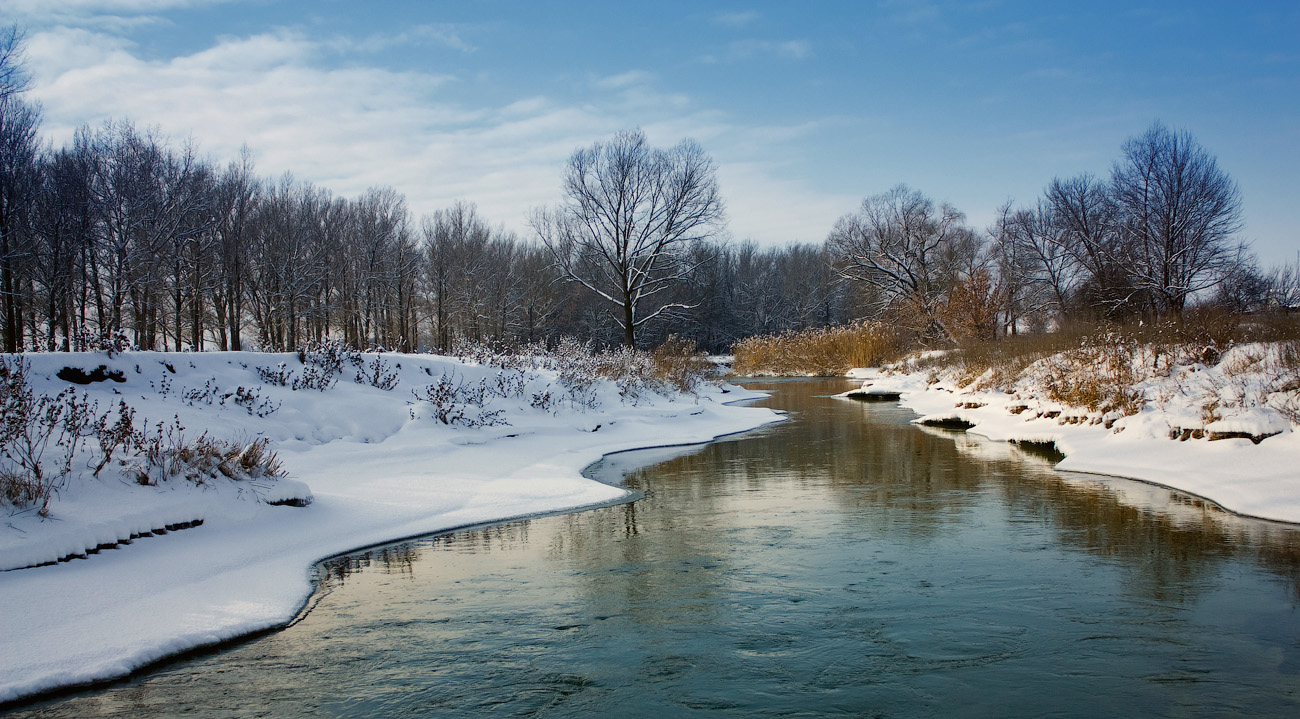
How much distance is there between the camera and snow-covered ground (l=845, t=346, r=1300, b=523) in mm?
9672

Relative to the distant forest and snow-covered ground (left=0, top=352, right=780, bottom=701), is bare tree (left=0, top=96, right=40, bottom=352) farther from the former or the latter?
snow-covered ground (left=0, top=352, right=780, bottom=701)

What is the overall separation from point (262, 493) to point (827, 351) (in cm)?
3893

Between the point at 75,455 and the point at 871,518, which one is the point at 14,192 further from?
the point at 871,518

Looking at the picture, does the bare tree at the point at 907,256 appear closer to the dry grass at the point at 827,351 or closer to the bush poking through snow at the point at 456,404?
the dry grass at the point at 827,351

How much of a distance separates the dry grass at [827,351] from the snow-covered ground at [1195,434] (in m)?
24.4

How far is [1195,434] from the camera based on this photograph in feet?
39.1

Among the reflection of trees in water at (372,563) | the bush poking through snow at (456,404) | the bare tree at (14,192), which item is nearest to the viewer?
the reflection of trees in water at (372,563)

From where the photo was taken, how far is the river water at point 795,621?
178 inches

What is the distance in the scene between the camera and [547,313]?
52.0m

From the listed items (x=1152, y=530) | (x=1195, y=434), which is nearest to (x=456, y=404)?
(x=1152, y=530)

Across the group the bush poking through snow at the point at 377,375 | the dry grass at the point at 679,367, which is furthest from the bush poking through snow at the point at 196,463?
the dry grass at the point at 679,367

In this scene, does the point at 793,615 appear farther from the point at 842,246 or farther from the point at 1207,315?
the point at 842,246

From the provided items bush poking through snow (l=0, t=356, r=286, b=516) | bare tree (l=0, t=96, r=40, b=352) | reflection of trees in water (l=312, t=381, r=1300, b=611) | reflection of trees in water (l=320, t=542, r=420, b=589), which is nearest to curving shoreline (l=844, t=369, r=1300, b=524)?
reflection of trees in water (l=312, t=381, r=1300, b=611)

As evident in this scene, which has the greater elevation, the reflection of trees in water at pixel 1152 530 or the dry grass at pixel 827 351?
the dry grass at pixel 827 351
